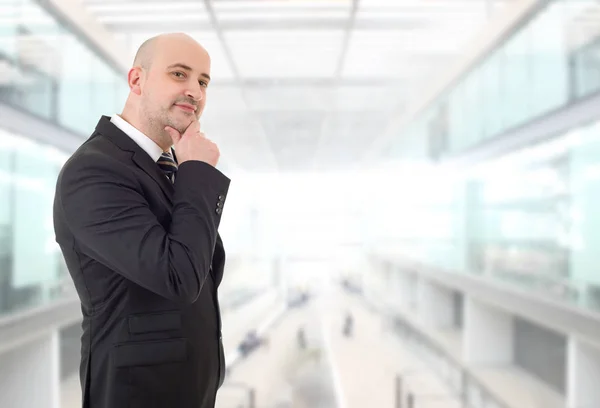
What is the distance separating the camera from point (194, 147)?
86 centimetres

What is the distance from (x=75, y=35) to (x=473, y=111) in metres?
3.05

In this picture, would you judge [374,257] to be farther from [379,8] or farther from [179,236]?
[179,236]

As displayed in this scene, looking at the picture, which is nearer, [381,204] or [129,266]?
[129,266]

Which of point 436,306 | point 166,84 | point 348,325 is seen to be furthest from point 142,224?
point 348,325

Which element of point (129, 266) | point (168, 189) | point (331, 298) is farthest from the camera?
point (331, 298)

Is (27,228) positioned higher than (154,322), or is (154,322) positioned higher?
(27,228)

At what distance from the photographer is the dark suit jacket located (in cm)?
77

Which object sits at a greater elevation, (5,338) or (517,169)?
(517,169)

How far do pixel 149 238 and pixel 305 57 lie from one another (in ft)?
12.1

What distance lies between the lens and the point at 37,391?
239 centimetres

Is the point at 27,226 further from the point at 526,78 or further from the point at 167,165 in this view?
the point at 526,78

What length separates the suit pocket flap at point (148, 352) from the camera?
84 cm

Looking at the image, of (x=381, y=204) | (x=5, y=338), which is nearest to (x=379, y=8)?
(x=5, y=338)

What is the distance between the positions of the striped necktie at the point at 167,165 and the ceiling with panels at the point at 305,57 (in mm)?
2421
